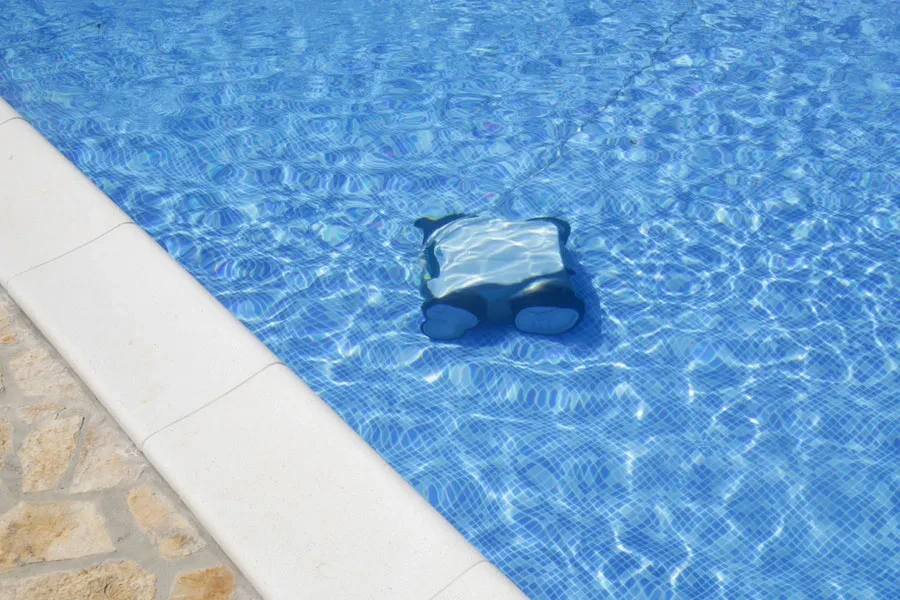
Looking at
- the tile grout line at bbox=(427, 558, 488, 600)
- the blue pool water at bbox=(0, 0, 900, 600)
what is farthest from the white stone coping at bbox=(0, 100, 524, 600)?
the blue pool water at bbox=(0, 0, 900, 600)

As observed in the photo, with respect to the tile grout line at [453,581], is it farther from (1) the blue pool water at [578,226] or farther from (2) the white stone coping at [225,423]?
(1) the blue pool water at [578,226]

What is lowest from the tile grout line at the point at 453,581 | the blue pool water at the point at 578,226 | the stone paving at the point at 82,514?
the blue pool water at the point at 578,226

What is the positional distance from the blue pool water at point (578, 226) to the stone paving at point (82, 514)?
113cm

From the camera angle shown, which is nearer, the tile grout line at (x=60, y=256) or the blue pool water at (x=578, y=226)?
the blue pool water at (x=578, y=226)

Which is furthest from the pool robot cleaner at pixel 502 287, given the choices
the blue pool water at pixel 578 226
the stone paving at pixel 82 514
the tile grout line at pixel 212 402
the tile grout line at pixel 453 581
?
the stone paving at pixel 82 514

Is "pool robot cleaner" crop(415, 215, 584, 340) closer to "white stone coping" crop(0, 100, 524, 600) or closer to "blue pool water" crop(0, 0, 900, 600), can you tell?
"blue pool water" crop(0, 0, 900, 600)

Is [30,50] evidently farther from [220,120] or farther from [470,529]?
[470,529]

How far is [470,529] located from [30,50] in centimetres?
551

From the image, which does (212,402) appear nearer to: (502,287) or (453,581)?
(453,581)

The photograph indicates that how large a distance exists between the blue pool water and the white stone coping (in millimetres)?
554

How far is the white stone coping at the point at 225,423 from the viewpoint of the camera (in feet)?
11.3

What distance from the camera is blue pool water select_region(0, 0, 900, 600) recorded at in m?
4.21

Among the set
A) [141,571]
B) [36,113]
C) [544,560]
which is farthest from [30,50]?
[544,560]

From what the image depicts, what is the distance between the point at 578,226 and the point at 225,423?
2665 millimetres
